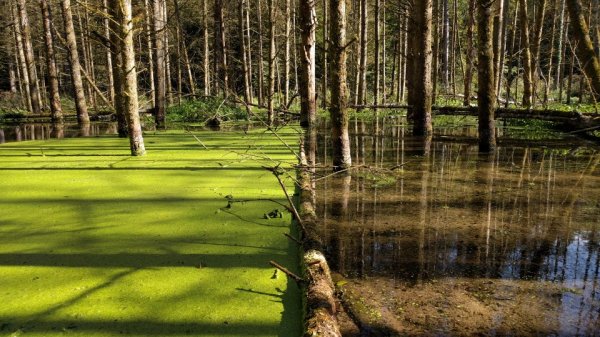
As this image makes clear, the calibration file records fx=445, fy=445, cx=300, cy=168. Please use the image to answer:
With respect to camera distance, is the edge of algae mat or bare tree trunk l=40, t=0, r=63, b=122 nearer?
the edge of algae mat

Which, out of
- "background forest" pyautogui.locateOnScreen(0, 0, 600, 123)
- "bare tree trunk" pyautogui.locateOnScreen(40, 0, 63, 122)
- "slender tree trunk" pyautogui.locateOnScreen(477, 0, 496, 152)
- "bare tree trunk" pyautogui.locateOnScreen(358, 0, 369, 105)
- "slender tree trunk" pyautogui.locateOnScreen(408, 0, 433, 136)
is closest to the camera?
"slender tree trunk" pyautogui.locateOnScreen(477, 0, 496, 152)

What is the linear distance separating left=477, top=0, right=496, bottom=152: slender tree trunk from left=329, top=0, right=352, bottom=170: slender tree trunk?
3745 millimetres

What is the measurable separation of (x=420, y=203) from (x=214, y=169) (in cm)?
318

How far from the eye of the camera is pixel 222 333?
221 centimetres

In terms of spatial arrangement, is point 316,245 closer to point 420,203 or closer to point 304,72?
point 420,203

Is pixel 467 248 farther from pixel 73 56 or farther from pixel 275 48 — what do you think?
pixel 275 48

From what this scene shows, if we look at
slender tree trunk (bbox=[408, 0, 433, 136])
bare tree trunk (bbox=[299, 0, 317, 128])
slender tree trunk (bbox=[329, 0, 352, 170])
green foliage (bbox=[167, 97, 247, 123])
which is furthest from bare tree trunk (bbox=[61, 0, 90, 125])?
slender tree trunk (bbox=[408, 0, 433, 136])

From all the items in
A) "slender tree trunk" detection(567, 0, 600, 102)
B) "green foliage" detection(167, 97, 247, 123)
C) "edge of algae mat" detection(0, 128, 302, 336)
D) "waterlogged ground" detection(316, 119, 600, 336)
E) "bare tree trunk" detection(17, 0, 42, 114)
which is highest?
"bare tree trunk" detection(17, 0, 42, 114)

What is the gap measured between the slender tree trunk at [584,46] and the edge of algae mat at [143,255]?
8582 millimetres

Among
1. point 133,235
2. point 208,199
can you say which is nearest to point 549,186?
point 208,199

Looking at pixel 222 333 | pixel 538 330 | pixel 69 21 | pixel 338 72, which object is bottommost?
pixel 538 330

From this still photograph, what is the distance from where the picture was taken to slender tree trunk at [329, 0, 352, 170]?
6480mm

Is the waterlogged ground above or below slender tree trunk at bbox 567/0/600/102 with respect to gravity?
below

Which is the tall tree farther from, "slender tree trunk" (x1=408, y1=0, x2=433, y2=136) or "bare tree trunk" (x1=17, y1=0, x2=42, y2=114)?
"bare tree trunk" (x1=17, y1=0, x2=42, y2=114)
